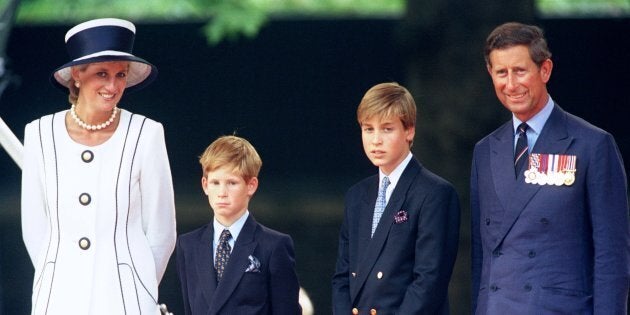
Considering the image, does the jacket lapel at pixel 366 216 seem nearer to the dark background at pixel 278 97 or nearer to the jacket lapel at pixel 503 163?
the jacket lapel at pixel 503 163

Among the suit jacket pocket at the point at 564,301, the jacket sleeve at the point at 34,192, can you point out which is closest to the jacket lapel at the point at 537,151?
the suit jacket pocket at the point at 564,301

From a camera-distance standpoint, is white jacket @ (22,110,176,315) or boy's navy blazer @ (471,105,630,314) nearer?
boy's navy blazer @ (471,105,630,314)

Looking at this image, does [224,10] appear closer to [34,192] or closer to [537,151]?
[34,192]

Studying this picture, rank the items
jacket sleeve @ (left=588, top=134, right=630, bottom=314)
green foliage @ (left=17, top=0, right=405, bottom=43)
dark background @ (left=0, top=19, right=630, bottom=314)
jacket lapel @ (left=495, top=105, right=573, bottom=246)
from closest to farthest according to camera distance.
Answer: jacket sleeve @ (left=588, top=134, right=630, bottom=314) → jacket lapel @ (left=495, top=105, right=573, bottom=246) → green foliage @ (left=17, top=0, right=405, bottom=43) → dark background @ (left=0, top=19, right=630, bottom=314)

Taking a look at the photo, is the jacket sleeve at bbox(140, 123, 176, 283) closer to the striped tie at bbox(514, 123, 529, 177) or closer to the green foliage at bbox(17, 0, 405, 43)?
the striped tie at bbox(514, 123, 529, 177)

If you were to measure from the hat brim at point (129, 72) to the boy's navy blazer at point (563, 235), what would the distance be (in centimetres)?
139

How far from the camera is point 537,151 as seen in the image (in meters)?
5.08

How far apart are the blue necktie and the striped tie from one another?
0.52 m

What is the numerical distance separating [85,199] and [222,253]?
1.91 feet

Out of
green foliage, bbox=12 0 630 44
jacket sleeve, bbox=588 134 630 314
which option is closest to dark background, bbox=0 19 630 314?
green foliage, bbox=12 0 630 44

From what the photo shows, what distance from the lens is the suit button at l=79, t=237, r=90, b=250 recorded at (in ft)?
16.8

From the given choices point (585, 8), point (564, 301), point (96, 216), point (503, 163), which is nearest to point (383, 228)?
point (503, 163)

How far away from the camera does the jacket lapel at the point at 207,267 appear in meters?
5.35

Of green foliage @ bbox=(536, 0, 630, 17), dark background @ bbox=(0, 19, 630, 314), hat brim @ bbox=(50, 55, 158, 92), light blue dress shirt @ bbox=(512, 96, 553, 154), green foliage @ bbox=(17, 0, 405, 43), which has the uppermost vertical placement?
green foliage @ bbox=(536, 0, 630, 17)
